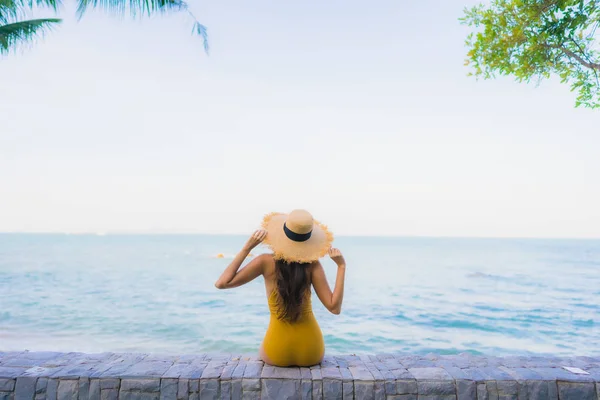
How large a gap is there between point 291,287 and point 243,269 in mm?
394

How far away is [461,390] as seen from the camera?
3533 millimetres

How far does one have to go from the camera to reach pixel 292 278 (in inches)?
137

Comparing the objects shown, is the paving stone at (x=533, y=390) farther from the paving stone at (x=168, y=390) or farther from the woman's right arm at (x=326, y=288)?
the paving stone at (x=168, y=390)

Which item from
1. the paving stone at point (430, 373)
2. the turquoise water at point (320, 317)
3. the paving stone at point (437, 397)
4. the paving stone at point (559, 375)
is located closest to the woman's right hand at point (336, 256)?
the paving stone at point (430, 373)

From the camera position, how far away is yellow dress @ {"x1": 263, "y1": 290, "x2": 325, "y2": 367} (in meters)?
3.63

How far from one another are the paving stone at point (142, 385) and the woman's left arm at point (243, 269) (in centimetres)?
90

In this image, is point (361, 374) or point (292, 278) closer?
point (292, 278)

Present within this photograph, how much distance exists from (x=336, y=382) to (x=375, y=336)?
9.27m

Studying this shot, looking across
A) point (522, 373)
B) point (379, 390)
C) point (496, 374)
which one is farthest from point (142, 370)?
point (522, 373)

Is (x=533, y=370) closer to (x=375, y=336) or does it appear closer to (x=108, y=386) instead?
(x=108, y=386)

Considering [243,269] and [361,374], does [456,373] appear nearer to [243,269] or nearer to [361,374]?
[361,374]

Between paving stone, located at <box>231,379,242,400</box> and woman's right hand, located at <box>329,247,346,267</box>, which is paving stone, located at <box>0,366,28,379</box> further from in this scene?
woman's right hand, located at <box>329,247,346,267</box>

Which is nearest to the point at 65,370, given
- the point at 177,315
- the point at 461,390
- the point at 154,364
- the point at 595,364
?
the point at 154,364

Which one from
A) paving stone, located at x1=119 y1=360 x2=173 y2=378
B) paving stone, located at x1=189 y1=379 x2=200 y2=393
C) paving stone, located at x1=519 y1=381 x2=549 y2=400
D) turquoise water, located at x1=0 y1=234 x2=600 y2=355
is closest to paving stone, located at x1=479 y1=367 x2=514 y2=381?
paving stone, located at x1=519 y1=381 x2=549 y2=400
